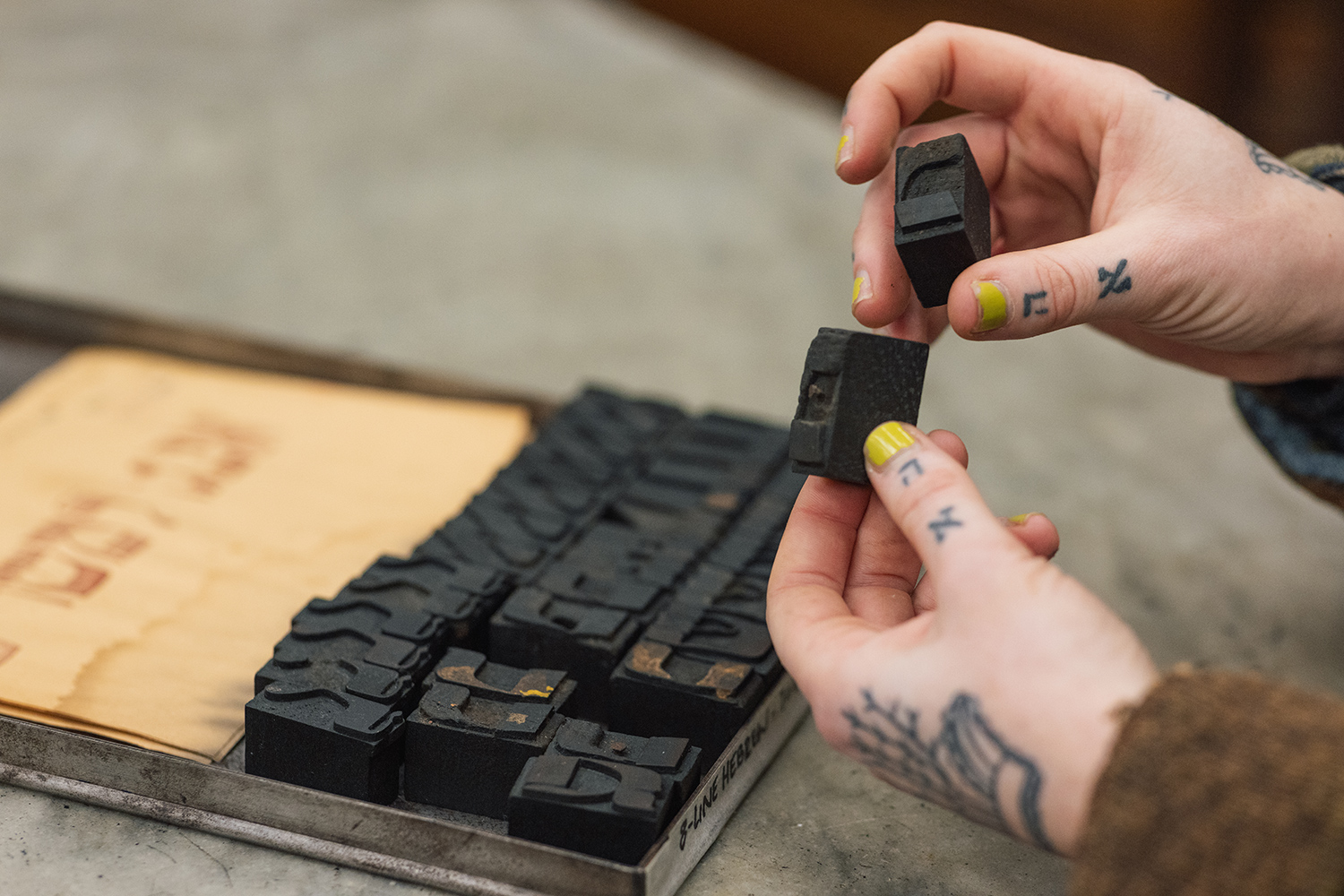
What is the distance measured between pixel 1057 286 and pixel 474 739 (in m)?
0.89

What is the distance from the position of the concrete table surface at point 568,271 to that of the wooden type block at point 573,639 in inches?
10.7

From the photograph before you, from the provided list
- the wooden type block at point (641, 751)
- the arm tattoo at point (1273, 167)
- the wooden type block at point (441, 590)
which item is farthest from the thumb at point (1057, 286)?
the wooden type block at point (441, 590)

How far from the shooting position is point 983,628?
1.17 m

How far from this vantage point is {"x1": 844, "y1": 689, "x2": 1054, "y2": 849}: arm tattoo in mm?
1151

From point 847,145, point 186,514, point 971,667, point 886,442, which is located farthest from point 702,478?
point 971,667

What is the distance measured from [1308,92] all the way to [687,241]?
85.8 inches

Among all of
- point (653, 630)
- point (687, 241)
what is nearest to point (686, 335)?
point (687, 241)

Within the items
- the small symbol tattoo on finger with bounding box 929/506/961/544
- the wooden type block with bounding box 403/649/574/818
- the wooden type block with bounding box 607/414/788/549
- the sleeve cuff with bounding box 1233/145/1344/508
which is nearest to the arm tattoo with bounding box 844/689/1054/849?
the small symbol tattoo on finger with bounding box 929/506/961/544

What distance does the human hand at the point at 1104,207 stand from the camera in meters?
1.48

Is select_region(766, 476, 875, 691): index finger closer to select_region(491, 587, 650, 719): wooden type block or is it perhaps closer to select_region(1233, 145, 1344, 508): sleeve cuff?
select_region(491, 587, 650, 719): wooden type block

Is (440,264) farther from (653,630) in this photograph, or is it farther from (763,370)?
(653,630)

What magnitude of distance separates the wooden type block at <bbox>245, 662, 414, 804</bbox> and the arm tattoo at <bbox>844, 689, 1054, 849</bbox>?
22.8 inches

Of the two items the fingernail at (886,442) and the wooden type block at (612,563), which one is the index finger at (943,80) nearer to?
the fingernail at (886,442)

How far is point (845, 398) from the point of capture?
140 centimetres
